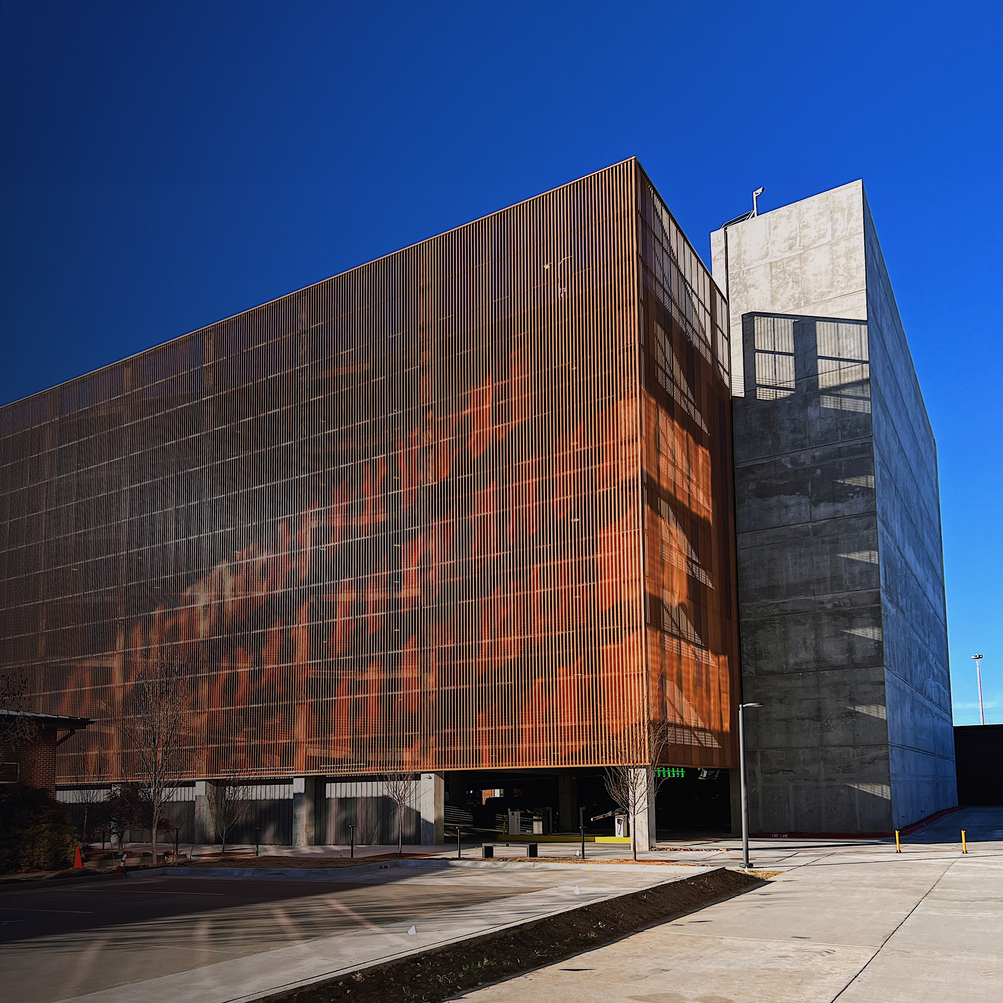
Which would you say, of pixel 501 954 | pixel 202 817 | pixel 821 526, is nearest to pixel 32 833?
pixel 202 817

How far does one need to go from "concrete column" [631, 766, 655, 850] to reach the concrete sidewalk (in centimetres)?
1440

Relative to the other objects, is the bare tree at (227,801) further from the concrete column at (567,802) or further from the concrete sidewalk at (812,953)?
the concrete sidewalk at (812,953)

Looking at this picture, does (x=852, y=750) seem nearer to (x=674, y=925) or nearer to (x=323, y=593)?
(x=323, y=593)

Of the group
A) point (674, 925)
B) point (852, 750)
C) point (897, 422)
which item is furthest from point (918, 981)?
point (897, 422)

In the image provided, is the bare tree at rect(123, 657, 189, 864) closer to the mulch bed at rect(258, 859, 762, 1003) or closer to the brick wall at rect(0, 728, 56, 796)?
the brick wall at rect(0, 728, 56, 796)

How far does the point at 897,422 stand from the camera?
69.9 meters

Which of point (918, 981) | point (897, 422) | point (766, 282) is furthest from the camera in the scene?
point (897, 422)

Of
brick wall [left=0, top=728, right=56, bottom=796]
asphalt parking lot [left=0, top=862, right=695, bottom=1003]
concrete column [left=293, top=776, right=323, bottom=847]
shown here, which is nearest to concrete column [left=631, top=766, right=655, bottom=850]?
asphalt parking lot [left=0, top=862, right=695, bottom=1003]

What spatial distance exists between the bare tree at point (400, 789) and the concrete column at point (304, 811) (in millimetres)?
6001

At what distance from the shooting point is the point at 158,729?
157 feet

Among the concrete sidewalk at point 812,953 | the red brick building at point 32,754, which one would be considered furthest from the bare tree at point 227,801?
the concrete sidewalk at point 812,953

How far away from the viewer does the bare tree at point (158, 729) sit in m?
47.0

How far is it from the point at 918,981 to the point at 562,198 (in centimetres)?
4436

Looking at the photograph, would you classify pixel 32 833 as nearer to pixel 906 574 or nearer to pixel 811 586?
pixel 811 586
